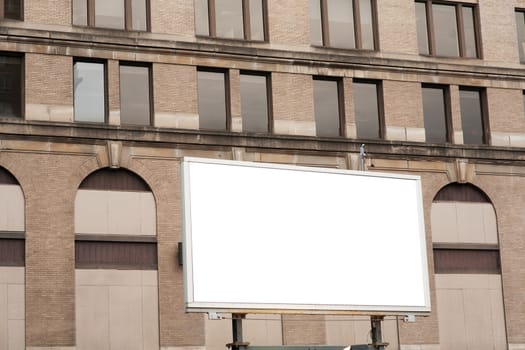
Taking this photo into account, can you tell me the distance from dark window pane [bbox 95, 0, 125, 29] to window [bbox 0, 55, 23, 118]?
3392mm

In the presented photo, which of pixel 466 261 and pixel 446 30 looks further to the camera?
pixel 446 30

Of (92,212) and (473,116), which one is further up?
(473,116)

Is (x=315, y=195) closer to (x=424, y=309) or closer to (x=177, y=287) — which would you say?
(x=424, y=309)

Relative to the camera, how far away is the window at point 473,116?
48469mm

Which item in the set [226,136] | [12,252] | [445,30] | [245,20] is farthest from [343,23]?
[12,252]

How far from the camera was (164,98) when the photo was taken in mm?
42938

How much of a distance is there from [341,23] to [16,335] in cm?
1777

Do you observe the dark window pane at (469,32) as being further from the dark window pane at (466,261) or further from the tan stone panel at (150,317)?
the tan stone panel at (150,317)

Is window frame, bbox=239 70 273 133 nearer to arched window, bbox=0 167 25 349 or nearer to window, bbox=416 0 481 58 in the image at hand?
window, bbox=416 0 481 58

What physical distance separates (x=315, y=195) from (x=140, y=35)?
14.1 metres

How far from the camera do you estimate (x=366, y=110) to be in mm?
46688

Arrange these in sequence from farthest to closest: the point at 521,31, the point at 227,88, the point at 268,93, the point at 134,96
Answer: the point at 521,31 < the point at 268,93 < the point at 227,88 < the point at 134,96

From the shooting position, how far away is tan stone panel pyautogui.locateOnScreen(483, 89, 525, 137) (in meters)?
48.7

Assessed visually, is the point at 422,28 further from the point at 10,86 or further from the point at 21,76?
the point at 10,86
